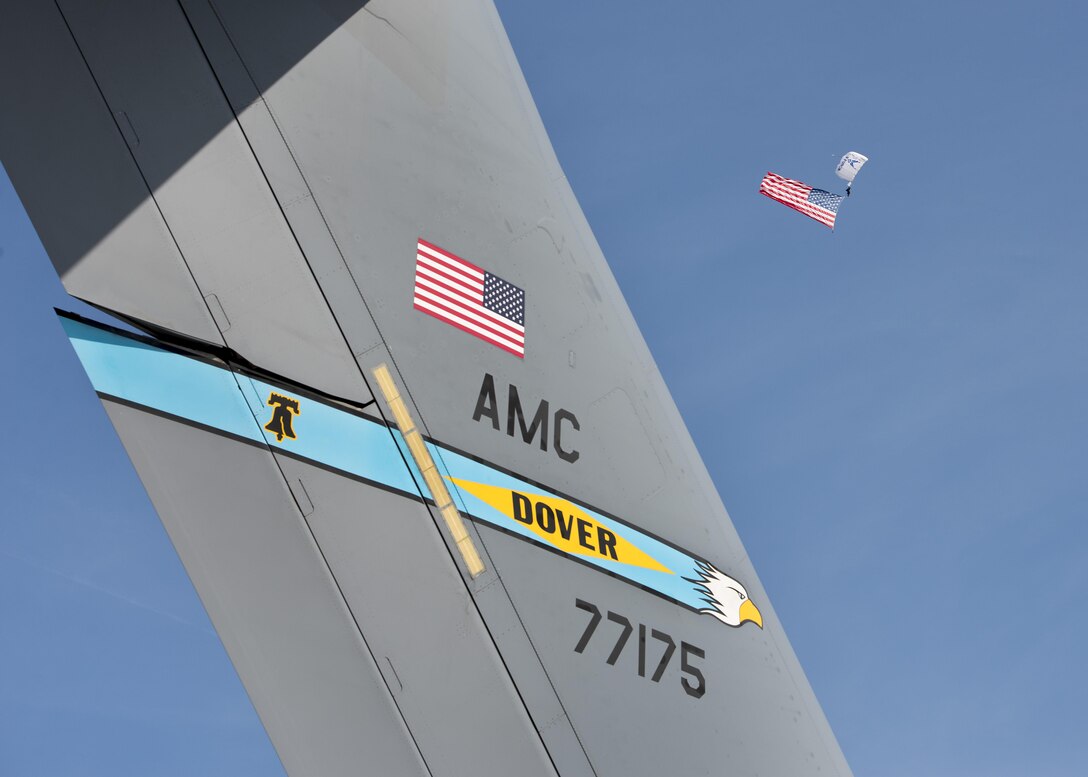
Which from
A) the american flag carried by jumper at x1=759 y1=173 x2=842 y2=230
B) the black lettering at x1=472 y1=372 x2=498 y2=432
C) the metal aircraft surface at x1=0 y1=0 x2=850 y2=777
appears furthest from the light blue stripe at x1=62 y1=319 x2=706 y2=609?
the american flag carried by jumper at x1=759 y1=173 x2=842 y2=230

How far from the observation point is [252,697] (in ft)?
17.0

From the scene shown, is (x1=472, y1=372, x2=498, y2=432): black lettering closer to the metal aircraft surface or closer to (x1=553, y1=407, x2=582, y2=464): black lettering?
the metal aircraft surface

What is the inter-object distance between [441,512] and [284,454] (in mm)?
766

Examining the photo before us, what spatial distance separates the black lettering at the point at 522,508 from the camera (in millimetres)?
5625

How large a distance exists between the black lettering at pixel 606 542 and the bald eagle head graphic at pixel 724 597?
1.61ft

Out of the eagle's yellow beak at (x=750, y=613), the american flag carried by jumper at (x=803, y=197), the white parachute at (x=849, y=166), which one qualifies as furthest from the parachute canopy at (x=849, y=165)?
the eagle's yellow beak at (x=750, y=613)

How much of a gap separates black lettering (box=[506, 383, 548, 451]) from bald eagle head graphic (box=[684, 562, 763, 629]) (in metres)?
1.10

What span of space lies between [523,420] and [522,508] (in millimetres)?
459

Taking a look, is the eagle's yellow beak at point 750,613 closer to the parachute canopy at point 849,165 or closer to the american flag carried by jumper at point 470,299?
the american flag carried by jumper at point 470,299

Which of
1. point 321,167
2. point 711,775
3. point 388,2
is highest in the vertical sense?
point 388,2

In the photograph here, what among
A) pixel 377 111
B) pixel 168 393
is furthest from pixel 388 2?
pixel 168 393

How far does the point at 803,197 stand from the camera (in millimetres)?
15602

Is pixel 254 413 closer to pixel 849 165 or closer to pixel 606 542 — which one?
pixel 606 542

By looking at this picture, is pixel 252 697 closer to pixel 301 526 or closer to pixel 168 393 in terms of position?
pixel 301 526
